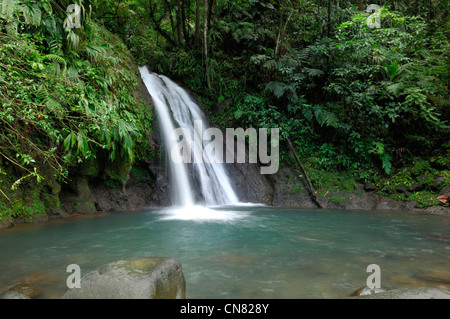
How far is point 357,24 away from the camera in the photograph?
1064 centimetres

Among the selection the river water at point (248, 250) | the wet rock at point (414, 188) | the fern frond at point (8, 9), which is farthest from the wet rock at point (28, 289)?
the wet rock at point (414, 188)

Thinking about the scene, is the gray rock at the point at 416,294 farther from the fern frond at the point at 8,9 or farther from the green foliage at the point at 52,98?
the fern frond at the point at 8,9

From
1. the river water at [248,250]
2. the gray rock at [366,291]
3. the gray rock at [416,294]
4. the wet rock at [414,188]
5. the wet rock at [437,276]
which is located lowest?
the river water at [248,250]

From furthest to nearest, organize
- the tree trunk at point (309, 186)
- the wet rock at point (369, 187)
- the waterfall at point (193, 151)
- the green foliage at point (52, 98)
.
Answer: the wet rock at point (369, 187)
the tree trunk at point (309, 186)
the waterfall at point (193, 151)
the green foliage at point (52, 98)

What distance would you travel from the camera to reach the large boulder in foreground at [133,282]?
2.48m

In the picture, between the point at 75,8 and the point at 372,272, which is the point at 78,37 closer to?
the point at 75,8

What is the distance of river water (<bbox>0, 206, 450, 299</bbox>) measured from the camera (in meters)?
3.39

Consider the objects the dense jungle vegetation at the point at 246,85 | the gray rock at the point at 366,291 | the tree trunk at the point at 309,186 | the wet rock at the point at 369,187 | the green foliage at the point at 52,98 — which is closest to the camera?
the gray rock at the point at 366,291

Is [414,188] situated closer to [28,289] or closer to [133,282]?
[133,282]

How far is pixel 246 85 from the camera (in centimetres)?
1178

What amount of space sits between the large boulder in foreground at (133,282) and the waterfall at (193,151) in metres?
5.77

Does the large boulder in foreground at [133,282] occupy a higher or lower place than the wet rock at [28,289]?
higher

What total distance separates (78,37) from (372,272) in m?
6.69

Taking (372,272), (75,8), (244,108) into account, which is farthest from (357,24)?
(372,272)
